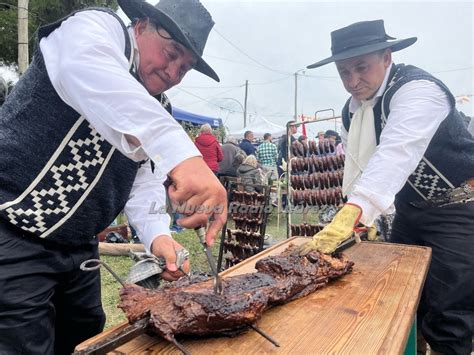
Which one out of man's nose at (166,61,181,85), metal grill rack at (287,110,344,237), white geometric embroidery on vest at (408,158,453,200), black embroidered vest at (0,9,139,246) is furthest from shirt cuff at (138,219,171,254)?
metal grill rack at (287,110,344,237)

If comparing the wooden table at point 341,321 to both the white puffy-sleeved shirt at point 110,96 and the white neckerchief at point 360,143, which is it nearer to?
the white puffy-sleeved shirt at point 110,96

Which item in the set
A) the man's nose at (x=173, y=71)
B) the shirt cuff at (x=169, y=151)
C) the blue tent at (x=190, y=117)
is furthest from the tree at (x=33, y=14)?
the shirt cuff at (x=169, y=151)

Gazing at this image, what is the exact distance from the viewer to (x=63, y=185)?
6.07 ft

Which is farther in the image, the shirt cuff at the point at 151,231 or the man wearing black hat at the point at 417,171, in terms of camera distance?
the man wearing black hat at the point at 417,171

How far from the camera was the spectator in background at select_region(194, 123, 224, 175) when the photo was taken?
9758mm

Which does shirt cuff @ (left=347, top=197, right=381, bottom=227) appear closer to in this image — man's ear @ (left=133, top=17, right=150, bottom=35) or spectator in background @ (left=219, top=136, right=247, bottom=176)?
man's ear @ (left=133, top=17, right=150, bottom=35)

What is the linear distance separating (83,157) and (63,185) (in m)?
0.16

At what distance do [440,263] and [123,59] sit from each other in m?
2.76

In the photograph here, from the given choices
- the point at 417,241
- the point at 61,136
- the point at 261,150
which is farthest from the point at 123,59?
the point at 261,150

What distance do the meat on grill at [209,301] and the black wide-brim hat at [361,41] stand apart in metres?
1.92

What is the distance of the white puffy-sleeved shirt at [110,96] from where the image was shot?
139 cm

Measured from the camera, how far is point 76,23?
163 cm

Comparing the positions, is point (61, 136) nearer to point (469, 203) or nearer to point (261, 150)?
point (469, 203)

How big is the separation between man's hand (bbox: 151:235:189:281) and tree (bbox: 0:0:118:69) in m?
10.6
